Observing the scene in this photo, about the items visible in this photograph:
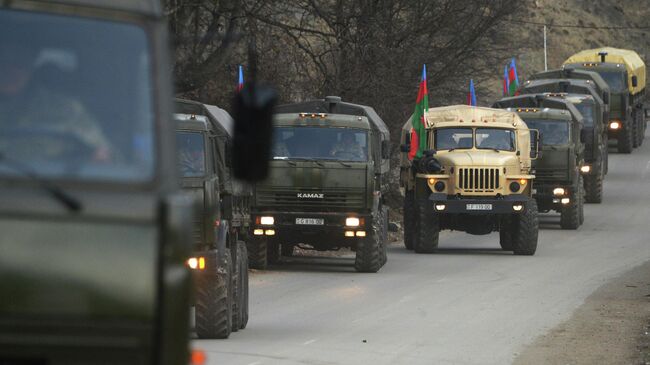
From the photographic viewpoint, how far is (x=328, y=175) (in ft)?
84.1

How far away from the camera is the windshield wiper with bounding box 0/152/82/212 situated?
16.7ft

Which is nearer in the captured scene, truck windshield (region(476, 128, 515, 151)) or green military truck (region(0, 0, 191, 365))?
green military truck (region(0, 0, 191, 365))

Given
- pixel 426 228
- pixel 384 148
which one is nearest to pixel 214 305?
pixel 384 148

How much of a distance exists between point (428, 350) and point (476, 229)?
14613 mm

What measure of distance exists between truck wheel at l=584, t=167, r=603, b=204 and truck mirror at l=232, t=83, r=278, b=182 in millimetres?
38106

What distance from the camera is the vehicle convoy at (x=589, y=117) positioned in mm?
41719

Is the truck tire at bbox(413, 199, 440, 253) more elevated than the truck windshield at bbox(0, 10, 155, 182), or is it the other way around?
the truck windshield at bbox(0, 10, 155, 182)

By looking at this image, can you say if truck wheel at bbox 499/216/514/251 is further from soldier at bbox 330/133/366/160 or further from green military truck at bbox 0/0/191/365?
green military truck at bbox 0/0/191/365

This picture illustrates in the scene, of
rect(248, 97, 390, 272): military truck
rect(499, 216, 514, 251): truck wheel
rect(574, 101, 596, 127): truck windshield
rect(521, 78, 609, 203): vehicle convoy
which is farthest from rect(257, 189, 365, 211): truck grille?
rect(574, 101, 596, 127): truck windshield

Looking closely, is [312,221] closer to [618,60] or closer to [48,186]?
[48,186]

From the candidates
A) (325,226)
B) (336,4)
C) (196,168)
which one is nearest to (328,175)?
(325,226)

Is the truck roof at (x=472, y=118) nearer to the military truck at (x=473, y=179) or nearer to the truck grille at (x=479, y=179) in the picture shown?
the military truck at (x=473, y=179)

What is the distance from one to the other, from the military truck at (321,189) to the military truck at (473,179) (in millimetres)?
3844

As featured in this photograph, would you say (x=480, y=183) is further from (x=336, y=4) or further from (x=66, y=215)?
(x=66, y=215)
